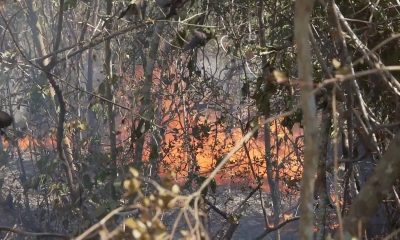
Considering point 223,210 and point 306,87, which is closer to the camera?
point 306,87

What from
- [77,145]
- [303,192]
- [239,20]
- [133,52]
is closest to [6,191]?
[77,145]

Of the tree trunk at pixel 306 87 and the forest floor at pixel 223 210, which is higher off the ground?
the tree trunk at pixel 306 87

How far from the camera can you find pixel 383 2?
3.63 meters

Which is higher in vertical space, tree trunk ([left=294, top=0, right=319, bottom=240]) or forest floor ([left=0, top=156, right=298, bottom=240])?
tree trunk ([left=294, top=0, right=319, bottom=240])

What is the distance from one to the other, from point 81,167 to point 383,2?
184 inches

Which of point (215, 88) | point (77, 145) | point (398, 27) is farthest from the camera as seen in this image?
point (77, 145)

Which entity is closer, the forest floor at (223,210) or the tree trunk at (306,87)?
the tree trunk at (306,87)

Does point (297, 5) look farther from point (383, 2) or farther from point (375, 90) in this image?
point (383, 2)

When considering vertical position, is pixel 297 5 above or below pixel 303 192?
above

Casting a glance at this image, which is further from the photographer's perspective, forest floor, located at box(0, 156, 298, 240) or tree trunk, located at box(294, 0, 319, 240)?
forest floor, located at box(0, 156, 298, 240)

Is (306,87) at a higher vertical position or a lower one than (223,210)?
higher

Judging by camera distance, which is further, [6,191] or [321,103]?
[6,191]

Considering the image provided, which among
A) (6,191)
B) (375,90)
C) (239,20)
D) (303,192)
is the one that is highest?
(239,20)

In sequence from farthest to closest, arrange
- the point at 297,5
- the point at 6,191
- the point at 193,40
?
1. the point at 6,191
2. the point at 193,40
3. the point at 297,5
